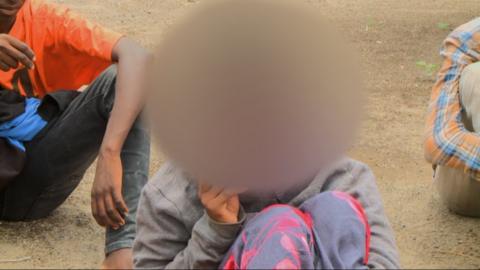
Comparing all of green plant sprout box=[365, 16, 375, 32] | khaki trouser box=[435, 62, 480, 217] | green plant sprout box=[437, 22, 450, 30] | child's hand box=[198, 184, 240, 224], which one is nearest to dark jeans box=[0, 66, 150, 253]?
child's hand box=[198, 184, 240, 224]

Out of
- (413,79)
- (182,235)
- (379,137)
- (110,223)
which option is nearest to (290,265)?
(182,235)

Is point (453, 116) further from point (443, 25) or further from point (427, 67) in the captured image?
point (443, 25)

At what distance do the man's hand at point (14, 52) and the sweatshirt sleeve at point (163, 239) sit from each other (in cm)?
83

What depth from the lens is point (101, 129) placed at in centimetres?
254

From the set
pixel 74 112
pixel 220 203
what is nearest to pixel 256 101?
pixel 220 203

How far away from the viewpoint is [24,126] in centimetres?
261

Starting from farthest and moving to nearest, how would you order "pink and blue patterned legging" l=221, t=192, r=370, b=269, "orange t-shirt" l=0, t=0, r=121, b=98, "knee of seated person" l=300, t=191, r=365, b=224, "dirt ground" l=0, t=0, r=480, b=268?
"dirt ground" l=0, t=0, r=480, b=268 → "orange t-shirt" l=0, t=0, r=121, b=98 → "knee of seated person" l=300, t=191, r=365, b=224 → "pink and blue patterned legging" l=221, t=192, r=370, b=269

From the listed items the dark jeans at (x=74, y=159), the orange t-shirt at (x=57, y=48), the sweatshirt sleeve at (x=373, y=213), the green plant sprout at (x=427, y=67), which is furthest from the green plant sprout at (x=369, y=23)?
the sweatshirt sleeve at (x=373, y=213)

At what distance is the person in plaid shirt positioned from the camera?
2.63 m

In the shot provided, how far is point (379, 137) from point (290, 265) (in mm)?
2229

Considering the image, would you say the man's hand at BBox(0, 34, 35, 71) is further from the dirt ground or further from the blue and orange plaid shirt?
the blue and orange plaid shirt

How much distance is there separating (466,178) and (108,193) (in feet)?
4.01

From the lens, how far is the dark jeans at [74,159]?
2.46m

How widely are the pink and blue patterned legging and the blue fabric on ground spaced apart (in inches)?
46.5
